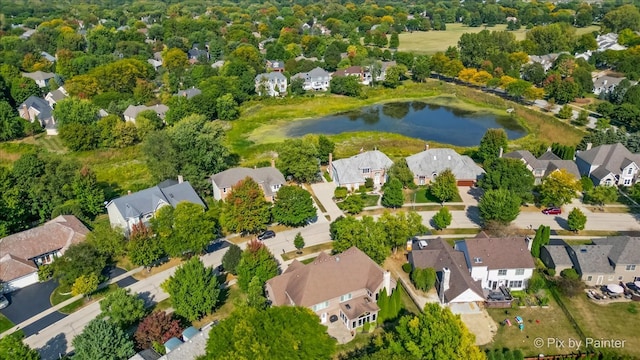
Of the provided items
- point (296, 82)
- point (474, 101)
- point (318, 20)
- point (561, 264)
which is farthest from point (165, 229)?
point (318, 20)

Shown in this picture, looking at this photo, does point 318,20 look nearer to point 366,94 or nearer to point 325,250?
point 366,94

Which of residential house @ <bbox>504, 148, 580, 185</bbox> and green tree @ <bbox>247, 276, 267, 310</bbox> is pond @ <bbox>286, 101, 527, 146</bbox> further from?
green tree @ <bbox>247, 276, 267, 310</bbox>

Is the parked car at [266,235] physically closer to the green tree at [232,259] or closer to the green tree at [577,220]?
the green tree at [232,259]

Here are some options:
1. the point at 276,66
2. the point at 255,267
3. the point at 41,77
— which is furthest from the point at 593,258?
the point at 41,77

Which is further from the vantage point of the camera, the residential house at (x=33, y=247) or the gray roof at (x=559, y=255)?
the gray roof at (x=559, y=255)

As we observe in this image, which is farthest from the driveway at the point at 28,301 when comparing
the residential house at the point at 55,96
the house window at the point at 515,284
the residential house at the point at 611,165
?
the residential house at the point at 55,96
